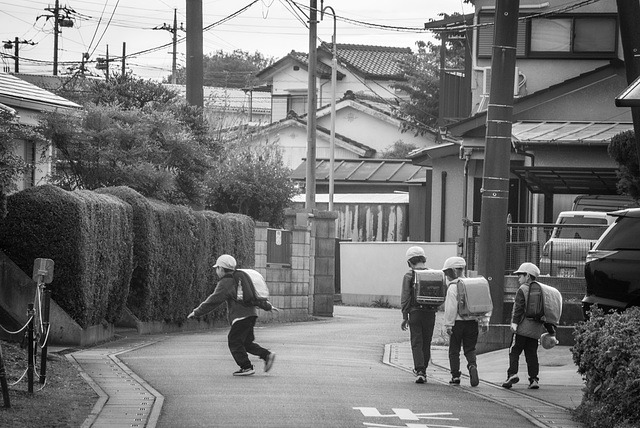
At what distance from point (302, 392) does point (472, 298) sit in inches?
117

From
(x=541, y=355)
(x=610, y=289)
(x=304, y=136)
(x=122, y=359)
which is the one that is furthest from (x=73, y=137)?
(x=304, y=136)

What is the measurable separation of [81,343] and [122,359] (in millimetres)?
2076

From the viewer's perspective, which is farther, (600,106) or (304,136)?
(304,136)

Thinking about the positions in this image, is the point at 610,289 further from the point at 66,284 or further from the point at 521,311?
the point at 66,284

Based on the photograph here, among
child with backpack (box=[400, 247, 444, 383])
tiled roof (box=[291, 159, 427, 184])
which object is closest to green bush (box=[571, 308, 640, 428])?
child with backpack (box=[400, 247, 444, 383])

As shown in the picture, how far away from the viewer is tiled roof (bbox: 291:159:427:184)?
5053 centimetres

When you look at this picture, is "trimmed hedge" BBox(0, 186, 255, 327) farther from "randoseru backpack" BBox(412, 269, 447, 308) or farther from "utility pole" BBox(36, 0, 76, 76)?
"utility pole" BBox(36, 0, 76, 76)

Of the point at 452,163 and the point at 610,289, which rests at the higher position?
the point at 452,163

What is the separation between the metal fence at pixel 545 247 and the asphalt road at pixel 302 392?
2794 mm

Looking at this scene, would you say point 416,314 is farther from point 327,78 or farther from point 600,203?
point 327,78

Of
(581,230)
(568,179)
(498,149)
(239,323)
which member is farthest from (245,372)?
(568,179)

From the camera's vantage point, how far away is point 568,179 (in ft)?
85.0

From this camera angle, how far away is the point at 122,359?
54.1ft

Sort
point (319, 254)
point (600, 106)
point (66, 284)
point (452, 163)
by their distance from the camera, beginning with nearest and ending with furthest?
point (66, 284), point (600, 106), point (319, 254), point (452, 163)
